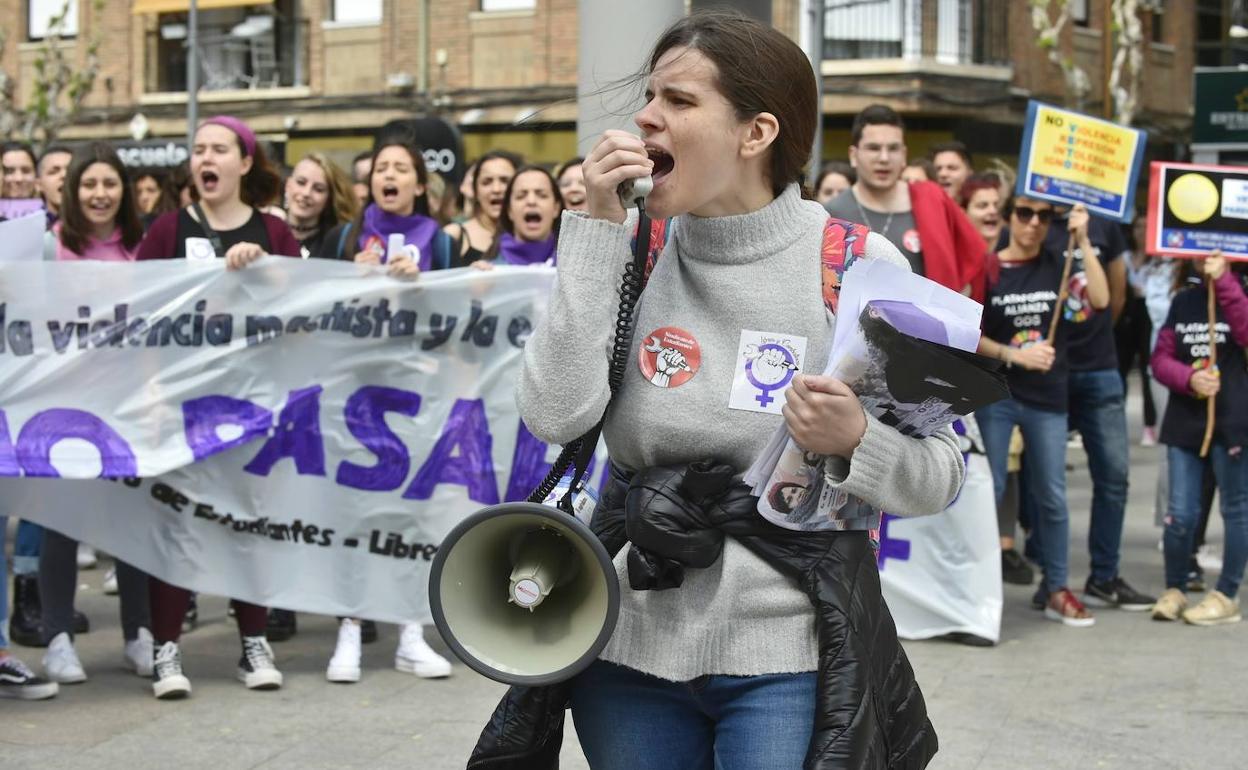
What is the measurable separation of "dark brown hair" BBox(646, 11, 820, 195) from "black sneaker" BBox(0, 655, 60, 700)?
408 cm

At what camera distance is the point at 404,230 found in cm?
702

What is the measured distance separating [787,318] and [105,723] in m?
3.80

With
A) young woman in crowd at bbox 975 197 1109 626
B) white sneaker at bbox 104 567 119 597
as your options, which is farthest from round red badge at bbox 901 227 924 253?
white sneaker at bbox 104 567 119 597

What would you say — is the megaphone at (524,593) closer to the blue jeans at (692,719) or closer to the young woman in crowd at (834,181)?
the blue jeans at (692,719)

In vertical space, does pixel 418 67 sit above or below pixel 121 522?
above

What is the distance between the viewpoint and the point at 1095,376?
8008 mm

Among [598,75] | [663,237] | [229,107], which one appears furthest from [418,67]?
[663,237]

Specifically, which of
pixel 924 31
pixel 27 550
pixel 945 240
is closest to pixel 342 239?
pixel 27 550

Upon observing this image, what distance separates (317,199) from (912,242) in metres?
2.79

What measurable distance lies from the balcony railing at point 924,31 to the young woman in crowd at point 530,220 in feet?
69.7

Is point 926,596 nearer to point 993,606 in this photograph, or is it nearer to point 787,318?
point 993,606

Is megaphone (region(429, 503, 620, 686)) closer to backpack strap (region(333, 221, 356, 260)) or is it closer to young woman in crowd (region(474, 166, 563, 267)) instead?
backpack strap (region(333, 221, 356, 260))

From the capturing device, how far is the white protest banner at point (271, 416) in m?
6.23

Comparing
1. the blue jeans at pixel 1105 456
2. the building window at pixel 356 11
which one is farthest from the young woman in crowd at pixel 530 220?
the building window at pixel 356 11
